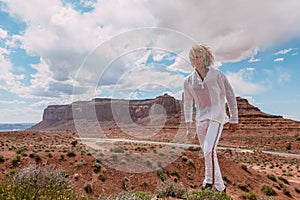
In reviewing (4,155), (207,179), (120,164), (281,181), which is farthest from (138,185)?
(281,181)

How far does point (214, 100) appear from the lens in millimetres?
4148

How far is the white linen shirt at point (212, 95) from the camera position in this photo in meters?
4.14

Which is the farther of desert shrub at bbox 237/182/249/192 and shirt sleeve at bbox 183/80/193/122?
desert shrub at bbox 237/182/249/192

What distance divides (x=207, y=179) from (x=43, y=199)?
2371 millimetres

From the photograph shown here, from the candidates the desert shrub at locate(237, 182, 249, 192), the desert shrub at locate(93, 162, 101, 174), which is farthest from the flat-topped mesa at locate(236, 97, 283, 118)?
the desert shrub at locate(93, 162, 101, 174)

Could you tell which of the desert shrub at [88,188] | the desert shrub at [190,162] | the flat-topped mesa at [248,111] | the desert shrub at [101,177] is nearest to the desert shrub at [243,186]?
the desert shrub at [190,162]

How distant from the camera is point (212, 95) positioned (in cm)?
413

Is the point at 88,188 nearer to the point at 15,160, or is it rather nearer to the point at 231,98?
the point at 15,160

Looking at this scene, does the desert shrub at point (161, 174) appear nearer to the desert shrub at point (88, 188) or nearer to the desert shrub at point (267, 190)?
the desert shrub at point (88, 188)

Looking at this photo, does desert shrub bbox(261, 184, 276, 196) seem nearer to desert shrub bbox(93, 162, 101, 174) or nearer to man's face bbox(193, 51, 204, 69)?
desert shrub bbox(93, 162, 101, 174)

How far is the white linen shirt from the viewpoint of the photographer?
414 cm

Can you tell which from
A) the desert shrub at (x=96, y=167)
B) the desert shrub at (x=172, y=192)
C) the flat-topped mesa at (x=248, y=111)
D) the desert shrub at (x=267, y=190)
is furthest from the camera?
the flat-topped mesa at (x=248, y=111)

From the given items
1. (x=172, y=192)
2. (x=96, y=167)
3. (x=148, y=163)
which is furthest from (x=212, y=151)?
(x=148, y=163)

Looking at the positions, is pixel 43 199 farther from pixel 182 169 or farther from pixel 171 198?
pixel 182 169
